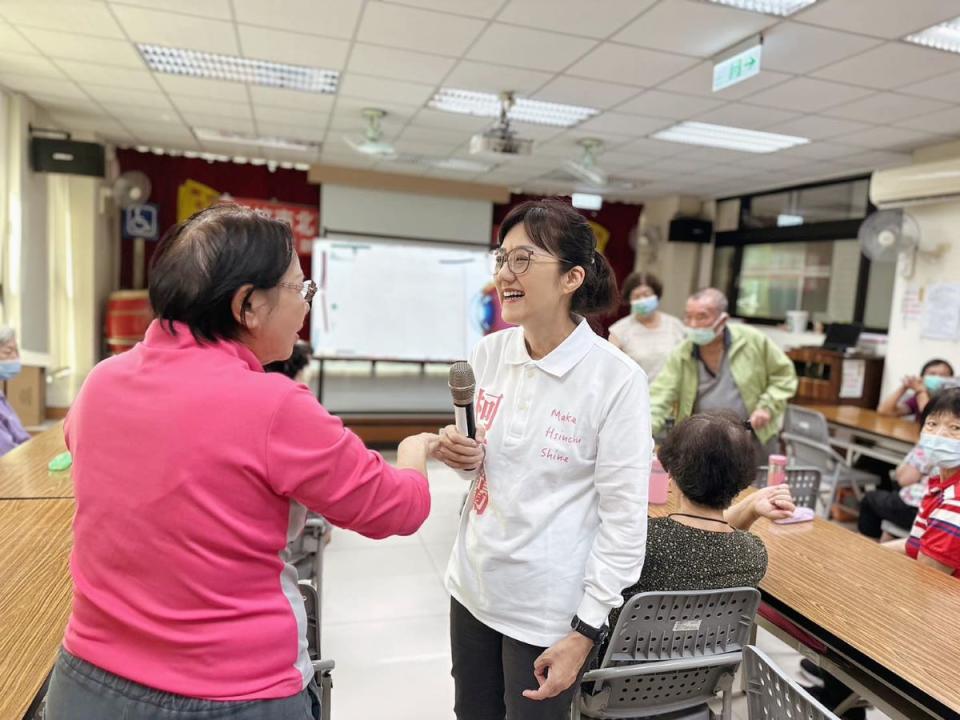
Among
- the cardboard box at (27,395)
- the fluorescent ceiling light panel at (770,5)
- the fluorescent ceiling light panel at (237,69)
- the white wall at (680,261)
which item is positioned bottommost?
the cardboard box at (27,395)

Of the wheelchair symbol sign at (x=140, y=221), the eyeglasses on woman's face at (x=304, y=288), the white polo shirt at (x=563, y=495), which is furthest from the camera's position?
the wheelchair symbol sign at (x=140, y=221)

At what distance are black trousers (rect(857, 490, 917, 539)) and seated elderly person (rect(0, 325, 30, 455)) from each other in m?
4.04

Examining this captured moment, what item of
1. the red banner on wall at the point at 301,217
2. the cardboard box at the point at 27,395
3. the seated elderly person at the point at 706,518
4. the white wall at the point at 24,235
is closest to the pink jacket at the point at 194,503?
the seated elderly person at the point at 706,518

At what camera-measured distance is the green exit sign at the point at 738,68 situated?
318 cm

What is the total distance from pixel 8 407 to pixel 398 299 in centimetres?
343

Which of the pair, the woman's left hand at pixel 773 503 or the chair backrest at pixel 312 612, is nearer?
the chair backrest at pixel 312 612

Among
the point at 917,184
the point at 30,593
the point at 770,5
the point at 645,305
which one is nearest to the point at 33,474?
the point at 30,593

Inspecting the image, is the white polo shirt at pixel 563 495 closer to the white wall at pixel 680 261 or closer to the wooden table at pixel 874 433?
the wooden table at pixel 874 433

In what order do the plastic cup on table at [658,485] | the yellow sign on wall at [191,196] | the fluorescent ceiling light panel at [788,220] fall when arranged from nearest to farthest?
the plastic cup on table at [658,485], the fluorescent ceiling light panel at [788,220], the yellow sign on wall at [191,196]

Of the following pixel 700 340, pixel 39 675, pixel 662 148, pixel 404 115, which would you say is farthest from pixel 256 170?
pixel 39 675

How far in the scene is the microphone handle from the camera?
3.89 feet

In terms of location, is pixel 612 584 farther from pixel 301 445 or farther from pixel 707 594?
pixel 301 445

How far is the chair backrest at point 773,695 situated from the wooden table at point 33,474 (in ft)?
6.42

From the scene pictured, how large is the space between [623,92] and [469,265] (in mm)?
2250
